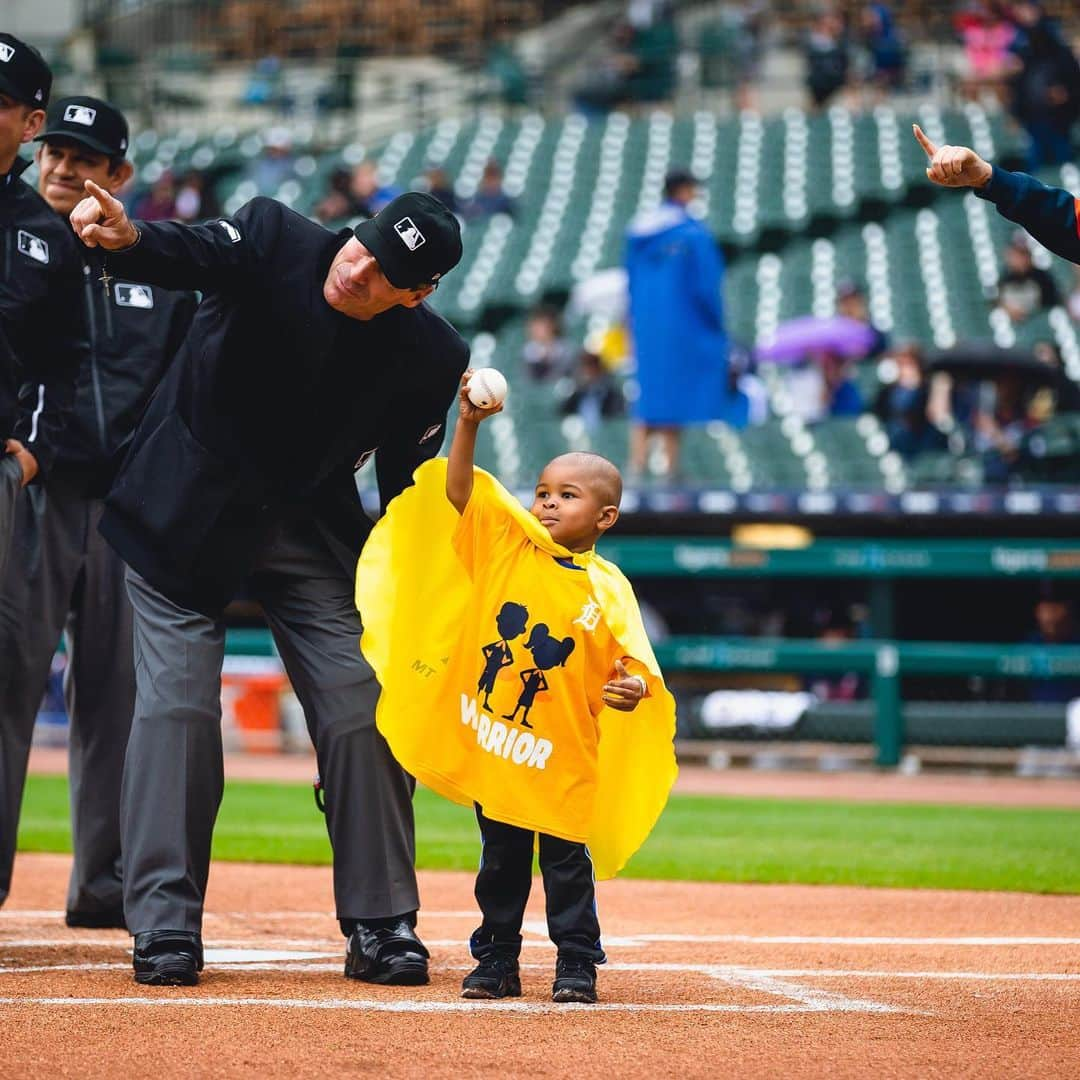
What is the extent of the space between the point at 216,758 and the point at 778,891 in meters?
2.87

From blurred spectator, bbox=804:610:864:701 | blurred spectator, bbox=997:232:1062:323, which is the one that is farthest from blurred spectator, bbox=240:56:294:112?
blurred spectator, bbox=804:610:864:701

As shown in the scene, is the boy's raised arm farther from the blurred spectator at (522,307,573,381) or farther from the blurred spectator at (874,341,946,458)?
the blurred spectator at (522,307,573,381)

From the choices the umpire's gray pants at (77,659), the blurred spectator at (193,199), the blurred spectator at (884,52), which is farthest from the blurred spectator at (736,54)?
the umpire's gray pants at (77,659)

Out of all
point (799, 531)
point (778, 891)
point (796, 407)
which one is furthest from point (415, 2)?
point (778, 891)

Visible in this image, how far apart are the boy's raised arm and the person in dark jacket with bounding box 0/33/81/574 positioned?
121cm

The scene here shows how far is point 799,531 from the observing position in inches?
508

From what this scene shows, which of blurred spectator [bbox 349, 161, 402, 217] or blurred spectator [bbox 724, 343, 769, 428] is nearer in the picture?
blurred spectator [bbox 724, 343, 769, 428]

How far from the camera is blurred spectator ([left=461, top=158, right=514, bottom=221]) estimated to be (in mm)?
21344

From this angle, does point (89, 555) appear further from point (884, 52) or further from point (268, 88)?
point (268, 88)

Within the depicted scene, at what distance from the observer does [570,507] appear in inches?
167

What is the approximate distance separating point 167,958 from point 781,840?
4.66 m

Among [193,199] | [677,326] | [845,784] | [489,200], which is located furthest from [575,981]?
[489,200]

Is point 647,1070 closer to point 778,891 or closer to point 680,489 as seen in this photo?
point 778,891

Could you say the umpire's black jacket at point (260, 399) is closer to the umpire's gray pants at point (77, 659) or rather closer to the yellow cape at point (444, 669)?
the yellow cape at point (444, 669)
